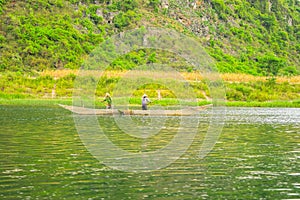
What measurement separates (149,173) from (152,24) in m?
90.4

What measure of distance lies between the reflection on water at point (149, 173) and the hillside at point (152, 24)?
2091 inches

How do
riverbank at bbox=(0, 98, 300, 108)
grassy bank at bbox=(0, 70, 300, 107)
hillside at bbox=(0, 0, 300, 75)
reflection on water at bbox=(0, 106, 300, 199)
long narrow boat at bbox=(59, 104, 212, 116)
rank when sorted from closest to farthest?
reflection on water at bbox=(0, 106, 300, 199), long narrow boat at bbox=(59, 104, 212, 116), riverbank at bbox=(0, 98, 300, 108), grassy bank at bbox=(0, 70, 300, 107), hillside at bbox=(0, 0, 300, 75)

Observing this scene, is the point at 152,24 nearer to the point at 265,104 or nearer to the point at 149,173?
the point at 265,104

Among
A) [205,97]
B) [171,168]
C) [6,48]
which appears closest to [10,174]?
[171,168]

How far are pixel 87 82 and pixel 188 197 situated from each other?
5560 cm

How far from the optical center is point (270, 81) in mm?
75562

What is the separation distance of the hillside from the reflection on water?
2091 inches

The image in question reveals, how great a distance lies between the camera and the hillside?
8338 centimetres

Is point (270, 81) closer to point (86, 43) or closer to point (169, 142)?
point (86, 43)

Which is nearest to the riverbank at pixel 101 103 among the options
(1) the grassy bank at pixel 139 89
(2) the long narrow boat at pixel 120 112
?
(1) the grassy bank at pixel 139 89

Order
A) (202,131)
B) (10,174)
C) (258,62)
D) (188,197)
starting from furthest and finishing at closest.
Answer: (258,62), (202,131), (10,174), (188,197)

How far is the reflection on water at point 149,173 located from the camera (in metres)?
14.3

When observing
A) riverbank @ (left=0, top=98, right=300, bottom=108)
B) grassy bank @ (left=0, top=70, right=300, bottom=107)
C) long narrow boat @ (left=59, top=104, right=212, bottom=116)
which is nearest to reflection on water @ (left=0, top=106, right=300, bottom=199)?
long narrow boat @ (left=59, top=104, right=212, bottom=116)

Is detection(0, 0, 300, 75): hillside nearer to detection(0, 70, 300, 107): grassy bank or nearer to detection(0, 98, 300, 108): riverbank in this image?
detection(0, 70, 300, 107): grassy bank
